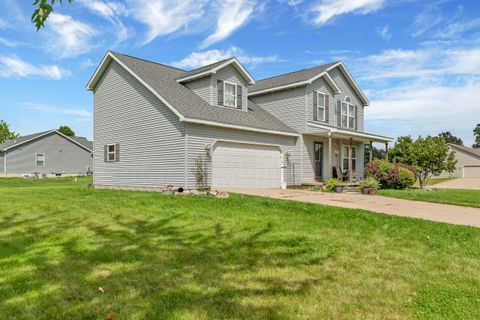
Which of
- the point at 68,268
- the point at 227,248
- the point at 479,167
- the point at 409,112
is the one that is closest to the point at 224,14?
the point at 227,248

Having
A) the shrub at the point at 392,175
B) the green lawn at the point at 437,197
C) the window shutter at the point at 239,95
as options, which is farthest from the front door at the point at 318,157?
the window shutter at the point at 239,95

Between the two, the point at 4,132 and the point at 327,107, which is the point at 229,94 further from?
the point at 4,132

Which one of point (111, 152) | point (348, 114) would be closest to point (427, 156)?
point (348, 114)

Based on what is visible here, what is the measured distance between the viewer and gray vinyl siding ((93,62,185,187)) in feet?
49.1

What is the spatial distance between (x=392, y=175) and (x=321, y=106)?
573 cm

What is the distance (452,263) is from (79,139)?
159 feet

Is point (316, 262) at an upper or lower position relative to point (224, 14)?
lower

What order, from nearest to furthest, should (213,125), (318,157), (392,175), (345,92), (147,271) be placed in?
(147,271) → (213,125) → (392,175) → (318,157) → (345,92)

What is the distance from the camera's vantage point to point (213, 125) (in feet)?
49.4

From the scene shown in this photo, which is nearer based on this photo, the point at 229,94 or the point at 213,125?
the point at 213,125

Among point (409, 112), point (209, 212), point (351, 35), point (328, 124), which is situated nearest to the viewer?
point (209, 212)

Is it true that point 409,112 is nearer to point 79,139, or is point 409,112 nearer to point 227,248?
point 227,248

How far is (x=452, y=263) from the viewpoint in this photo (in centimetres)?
539

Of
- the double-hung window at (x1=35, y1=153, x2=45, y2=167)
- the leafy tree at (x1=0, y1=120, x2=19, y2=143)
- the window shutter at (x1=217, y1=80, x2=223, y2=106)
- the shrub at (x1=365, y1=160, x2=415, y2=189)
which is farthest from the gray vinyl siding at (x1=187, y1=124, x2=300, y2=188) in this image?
the leafy tree at (x1=0, y1=120, x2=19, y2=143)
